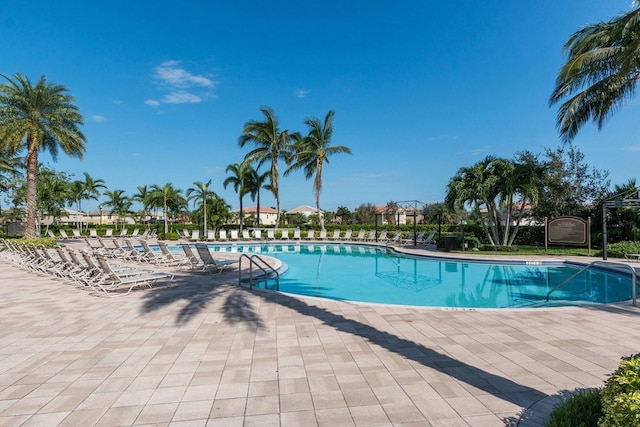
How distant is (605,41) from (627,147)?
8.68 meters

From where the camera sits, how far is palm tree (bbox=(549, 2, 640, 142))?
10445 millimetres

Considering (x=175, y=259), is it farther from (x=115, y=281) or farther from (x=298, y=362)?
(x=298, y=362)

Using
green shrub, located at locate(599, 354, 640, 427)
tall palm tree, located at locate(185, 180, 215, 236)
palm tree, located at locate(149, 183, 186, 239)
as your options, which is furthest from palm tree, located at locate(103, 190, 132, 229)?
green shrub, located at locate(599, 354, 640, 427)

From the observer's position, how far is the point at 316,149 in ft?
89.1

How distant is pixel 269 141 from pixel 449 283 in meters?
20.4

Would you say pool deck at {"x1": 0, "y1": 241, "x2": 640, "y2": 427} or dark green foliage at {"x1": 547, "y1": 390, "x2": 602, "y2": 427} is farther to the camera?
pool deck at {"x1": 0, "y1": 241, "x2": 640, "y2": 427}

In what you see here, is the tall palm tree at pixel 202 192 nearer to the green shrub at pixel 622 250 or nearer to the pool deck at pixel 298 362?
the pool deck at pixel 298 362

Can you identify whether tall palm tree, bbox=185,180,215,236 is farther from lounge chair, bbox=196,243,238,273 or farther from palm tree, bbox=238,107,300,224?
lounge chair, bbox=196,243,238,273

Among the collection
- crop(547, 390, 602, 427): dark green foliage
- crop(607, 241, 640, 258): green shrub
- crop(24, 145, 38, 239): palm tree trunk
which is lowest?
crop(547, 390, 602, 427): dark green foliage

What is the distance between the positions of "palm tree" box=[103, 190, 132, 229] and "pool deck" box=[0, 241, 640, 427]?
45336 millimetres

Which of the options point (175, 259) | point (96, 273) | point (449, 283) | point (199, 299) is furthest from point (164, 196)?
point (449, 283)

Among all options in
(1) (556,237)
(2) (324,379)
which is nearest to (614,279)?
(1) (556,237)

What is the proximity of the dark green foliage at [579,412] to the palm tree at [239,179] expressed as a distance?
103ft

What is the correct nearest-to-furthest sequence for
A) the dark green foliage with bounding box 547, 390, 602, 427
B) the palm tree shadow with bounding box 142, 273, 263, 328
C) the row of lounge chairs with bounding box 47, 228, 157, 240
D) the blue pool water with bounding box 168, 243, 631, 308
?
the dark green foliage with bounding box 547, 390, 602, 427 < the palm tree shadow with bounding box 142, 273, 263, 328 < the blue pool water with bounding box 168, 243, 631, 308 < the row of lounge chairs with bounding box 47, 228, 157, 240
